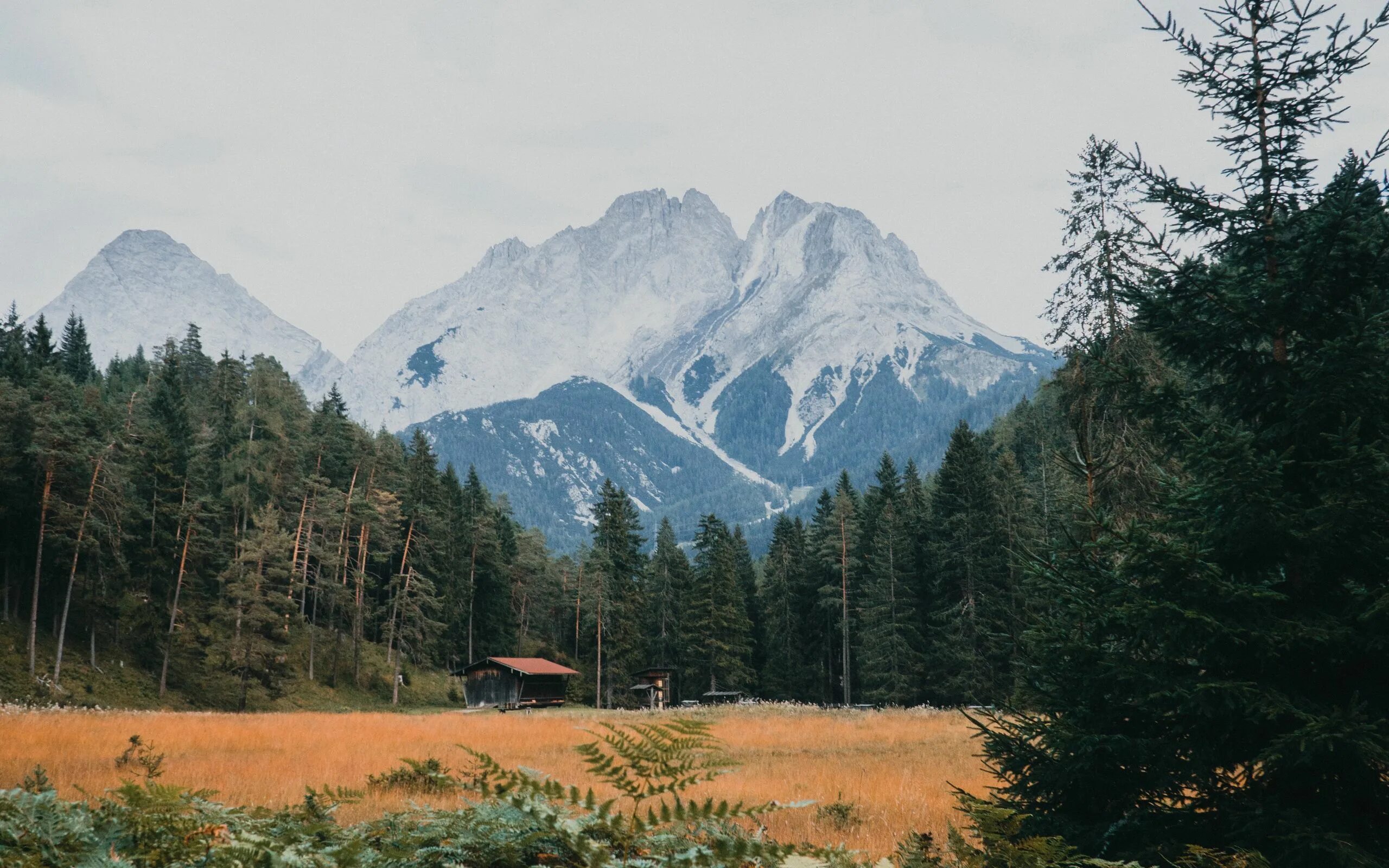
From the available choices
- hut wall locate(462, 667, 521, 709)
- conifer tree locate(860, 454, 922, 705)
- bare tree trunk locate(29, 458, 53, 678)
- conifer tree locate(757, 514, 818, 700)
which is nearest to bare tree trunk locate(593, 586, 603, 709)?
hut wall locate(462, 667, 521, 709)

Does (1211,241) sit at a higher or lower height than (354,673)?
higher

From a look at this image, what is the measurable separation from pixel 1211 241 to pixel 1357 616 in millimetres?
3067

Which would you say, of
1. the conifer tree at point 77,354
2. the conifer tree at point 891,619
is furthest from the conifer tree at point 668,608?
the conifer tree at point 77,354

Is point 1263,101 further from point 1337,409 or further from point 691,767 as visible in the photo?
point 691,767

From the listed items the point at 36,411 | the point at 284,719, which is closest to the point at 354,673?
the point at 36,411

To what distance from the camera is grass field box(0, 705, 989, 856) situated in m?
9.98

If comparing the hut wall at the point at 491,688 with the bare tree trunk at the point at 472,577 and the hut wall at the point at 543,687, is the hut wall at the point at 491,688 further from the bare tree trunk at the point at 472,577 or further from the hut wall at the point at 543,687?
the bare tree trunk at the point at 472,577

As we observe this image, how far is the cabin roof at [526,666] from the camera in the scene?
5303cm

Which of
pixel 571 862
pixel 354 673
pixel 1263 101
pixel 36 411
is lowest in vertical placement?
pixel 354 673

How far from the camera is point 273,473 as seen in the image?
174 feet

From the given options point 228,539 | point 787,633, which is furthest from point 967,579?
point 228,539

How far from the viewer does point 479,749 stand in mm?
19922

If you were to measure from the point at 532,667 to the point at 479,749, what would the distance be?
1427 inches

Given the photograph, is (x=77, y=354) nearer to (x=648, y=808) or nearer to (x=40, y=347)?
(x=40, y=347)
